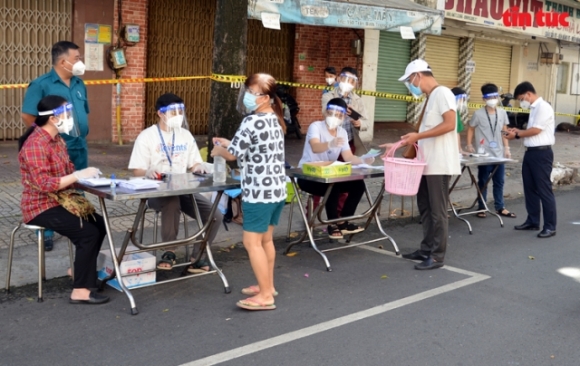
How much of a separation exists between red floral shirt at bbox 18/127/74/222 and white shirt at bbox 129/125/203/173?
33.2 inches

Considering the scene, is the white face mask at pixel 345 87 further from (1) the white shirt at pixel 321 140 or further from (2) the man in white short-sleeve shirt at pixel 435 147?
(2) the man in white short-sleeve shirt at pixel 435 147

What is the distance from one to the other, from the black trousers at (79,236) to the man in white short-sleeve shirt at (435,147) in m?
2.98

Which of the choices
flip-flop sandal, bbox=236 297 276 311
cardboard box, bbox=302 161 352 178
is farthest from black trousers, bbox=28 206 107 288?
cardboard box, bbox=302 161 352 178

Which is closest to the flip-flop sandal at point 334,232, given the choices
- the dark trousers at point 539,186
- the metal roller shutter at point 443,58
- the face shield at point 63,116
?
the dark trousers at point 539,186

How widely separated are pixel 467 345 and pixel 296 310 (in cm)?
133

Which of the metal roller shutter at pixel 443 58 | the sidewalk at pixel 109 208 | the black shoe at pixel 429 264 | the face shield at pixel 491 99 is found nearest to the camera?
the sidewalk at pixel 109 208

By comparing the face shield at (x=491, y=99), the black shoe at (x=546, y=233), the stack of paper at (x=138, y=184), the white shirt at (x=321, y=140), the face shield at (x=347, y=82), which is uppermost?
the face shield at (x=347, y=82)

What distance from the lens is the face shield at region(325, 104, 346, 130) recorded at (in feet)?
24.0

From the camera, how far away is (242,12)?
8.42 meters

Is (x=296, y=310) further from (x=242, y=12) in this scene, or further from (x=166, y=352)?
(x=242, y=12)

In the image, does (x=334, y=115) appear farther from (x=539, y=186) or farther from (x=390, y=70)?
(x=390, y=70)

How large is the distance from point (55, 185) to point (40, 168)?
16 centimetres

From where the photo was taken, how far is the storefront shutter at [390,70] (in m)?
18.3

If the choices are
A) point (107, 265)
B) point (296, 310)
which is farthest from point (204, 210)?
point (296, 310)
